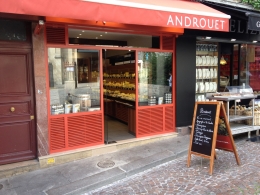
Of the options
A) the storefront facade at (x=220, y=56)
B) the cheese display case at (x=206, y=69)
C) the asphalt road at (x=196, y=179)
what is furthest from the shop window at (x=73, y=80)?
the cheese display case at (x=206, y=69)

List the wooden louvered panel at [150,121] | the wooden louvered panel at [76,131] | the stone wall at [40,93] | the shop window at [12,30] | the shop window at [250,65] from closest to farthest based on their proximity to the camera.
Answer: the shop window at [12,30] → the stone wall at [40,93] → the wooden louvered panel at [76,131] → the wooden louvered panel at [150,121] → the shop window at [250,65]

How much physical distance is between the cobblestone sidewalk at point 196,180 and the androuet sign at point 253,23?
359 centimetres

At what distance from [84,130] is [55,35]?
233cm

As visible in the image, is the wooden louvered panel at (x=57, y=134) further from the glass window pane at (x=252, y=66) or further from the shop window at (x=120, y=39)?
the glass window pane at (x=252, y=66)

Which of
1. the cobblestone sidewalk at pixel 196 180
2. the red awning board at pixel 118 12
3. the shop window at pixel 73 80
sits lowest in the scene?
the cobblestone sidewalk at pixel 196 180

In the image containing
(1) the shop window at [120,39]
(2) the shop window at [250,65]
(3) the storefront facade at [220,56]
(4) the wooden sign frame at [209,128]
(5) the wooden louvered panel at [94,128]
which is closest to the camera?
(4) the wooden sign frame at [209,128]

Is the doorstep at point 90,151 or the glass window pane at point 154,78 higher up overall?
the glass window pane at point 154,78

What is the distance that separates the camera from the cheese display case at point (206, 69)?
26.0 ft

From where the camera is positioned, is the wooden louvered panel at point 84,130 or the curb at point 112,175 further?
the wooden louvered panel at point 84,130

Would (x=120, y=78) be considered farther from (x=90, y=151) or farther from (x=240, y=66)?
(x=240, y=66)

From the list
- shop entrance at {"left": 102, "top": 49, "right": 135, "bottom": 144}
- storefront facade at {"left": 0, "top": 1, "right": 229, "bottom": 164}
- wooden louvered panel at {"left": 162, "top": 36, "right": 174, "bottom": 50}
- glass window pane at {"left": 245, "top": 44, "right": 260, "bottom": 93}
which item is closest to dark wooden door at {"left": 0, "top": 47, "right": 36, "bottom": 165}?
storefront facade at {"left": 0, "top": 1, "right": 229, "bottom": 164}

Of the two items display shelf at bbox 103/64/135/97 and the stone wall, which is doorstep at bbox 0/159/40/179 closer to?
the stone wall

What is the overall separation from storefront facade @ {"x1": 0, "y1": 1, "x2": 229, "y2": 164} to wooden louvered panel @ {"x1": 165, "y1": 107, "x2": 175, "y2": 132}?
30 millimetres

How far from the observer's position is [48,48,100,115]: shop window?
5.45 m
